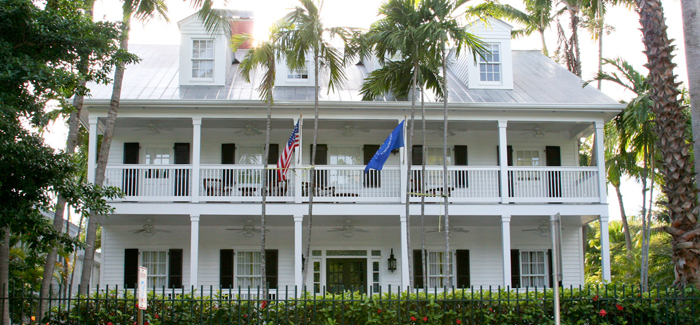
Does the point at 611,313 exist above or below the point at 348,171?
below

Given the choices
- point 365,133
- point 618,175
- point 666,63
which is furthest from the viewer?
point 618,175

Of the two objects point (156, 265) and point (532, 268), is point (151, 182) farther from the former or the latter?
point (532, 268)

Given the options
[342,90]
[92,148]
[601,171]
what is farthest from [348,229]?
[92,148]

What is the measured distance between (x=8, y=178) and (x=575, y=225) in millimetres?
14462

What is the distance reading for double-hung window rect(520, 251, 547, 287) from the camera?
58.7 feet

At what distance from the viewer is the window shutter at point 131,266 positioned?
55.8ft

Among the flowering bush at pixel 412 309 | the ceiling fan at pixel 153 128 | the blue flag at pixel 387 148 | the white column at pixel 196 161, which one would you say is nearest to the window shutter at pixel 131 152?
the ceiling fan at pixel 153 128

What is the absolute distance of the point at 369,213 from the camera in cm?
1551

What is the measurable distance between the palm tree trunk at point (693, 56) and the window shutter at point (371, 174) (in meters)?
6.96

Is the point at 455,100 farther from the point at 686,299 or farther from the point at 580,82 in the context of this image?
the point at 686,299

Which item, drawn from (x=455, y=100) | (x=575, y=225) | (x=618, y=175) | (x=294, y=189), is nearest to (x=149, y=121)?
(x=294, y=189)

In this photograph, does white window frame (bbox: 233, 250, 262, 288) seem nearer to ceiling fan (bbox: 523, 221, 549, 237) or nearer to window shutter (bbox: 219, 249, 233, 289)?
window shutter (bbox: 219, 249, 233, 289)

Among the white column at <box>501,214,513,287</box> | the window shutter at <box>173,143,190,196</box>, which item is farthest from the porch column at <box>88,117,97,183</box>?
the white column at <box>501,214,513,287</box>

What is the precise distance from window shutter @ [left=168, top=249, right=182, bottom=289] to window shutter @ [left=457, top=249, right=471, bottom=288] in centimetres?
752
